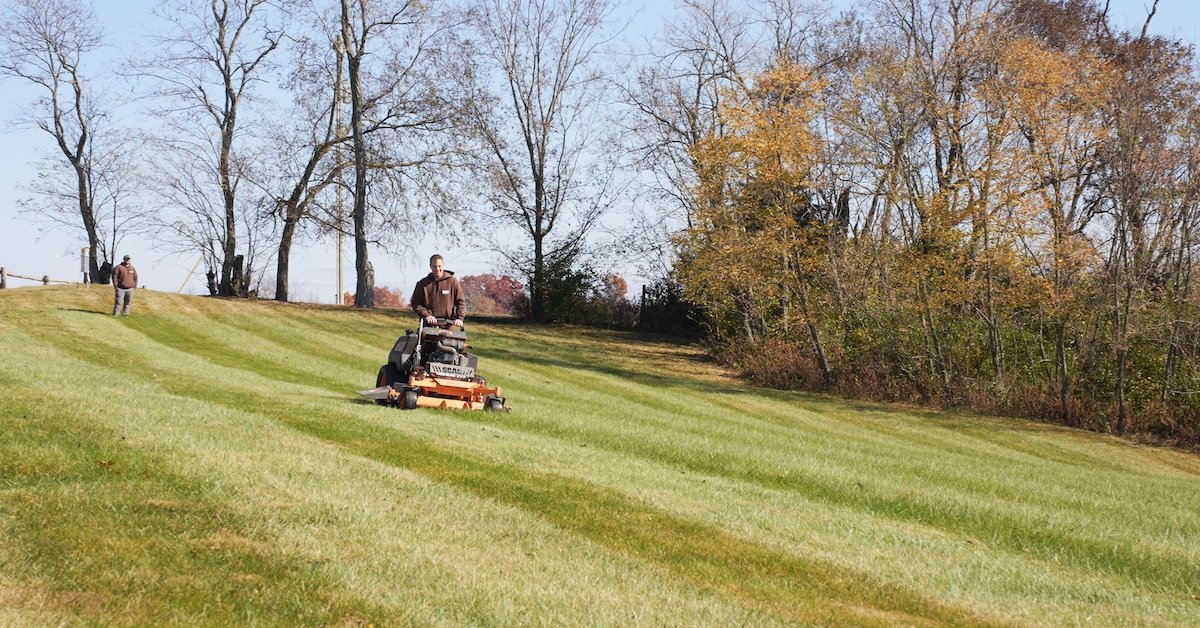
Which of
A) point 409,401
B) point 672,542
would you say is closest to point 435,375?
point 409,401

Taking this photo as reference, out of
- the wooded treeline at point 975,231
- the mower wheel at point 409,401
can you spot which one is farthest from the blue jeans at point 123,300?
the mower wheel at point 409,401

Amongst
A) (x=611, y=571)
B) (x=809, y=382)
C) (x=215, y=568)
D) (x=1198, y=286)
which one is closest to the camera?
(x=215, y=568)

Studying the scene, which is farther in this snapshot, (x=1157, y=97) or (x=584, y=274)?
(x=584, y=274)

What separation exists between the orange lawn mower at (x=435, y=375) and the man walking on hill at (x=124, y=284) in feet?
64.8

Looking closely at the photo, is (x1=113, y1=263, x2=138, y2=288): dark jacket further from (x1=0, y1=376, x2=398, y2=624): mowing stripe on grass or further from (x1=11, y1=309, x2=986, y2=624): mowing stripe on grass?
(x1=0, y1=376, x2=398, y2=624): mowing stripe on grass

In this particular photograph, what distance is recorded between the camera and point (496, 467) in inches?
370

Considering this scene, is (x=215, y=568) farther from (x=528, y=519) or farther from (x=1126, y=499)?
(x=1126, y=499)

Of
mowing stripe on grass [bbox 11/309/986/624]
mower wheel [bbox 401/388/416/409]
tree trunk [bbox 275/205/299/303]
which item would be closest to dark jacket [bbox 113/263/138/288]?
tree trunk [bbox 275/205/299/303]

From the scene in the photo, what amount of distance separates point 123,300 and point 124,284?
577 millimetres

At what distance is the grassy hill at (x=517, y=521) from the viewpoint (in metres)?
5.14

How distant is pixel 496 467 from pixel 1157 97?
21.5 m

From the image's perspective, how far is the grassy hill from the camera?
5.14 metres

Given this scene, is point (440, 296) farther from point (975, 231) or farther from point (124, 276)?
point (124, 276)

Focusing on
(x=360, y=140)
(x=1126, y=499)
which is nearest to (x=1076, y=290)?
(x=1126, y=499)
